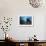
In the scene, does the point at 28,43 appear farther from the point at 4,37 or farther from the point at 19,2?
the point at 19,2

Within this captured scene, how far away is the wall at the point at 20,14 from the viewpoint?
3641 mm

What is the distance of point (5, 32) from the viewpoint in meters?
3.64

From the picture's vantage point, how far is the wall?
11.9ft

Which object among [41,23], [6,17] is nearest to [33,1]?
[41,23]

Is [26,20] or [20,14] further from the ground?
[20,14]

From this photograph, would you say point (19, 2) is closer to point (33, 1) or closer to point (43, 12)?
point (33, 1)

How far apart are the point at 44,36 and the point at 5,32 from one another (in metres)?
1.20

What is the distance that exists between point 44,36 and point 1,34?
132cm

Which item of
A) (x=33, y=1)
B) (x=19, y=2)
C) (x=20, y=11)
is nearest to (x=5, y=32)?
(x=20, y=11)

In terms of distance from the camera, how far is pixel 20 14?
12.1ft

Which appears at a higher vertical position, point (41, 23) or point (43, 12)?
point (43, 12)

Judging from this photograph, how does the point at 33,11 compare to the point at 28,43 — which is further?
the point at 33,11

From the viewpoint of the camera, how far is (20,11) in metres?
3.69

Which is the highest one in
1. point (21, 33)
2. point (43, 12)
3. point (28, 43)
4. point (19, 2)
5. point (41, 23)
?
point (19, 2)
